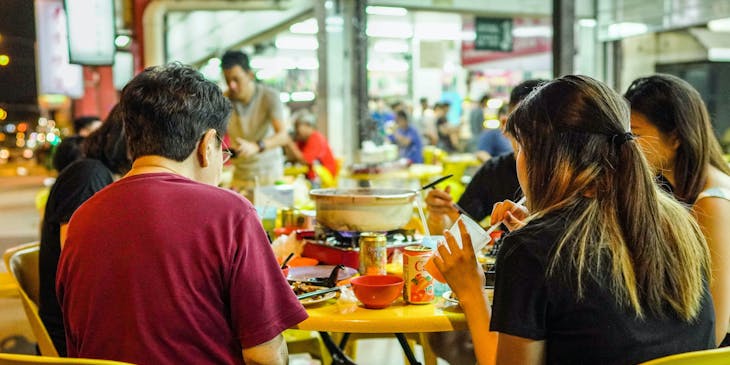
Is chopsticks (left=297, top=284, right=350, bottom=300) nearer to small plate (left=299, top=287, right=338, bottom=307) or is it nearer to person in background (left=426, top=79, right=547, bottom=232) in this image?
small plate (left=299, top=287, right=338, bottom=307)

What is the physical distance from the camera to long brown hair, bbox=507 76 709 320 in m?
1.37

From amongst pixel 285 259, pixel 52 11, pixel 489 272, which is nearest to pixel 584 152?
pixel 489 272

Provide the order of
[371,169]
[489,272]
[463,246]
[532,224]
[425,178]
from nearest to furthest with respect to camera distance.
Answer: [532,224]
[463,246]
[489,272]
[371,169]
[425,178]

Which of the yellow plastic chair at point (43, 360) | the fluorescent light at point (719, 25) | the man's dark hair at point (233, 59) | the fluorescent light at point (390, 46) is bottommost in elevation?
the yellow plastic chair at point (43, 360)

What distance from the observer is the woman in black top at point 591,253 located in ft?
4.43

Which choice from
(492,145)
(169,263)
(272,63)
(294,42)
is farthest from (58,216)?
(272,63)

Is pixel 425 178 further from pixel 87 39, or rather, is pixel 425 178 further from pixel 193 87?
pixel 193 87

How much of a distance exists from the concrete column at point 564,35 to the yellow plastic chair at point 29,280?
3559 mm

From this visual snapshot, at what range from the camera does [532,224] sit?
142 cm

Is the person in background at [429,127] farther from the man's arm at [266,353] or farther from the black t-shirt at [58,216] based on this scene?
the man's arm at [266,353]

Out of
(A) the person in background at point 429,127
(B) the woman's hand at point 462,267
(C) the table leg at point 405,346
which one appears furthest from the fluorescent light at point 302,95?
(B) the woman's hand at point 462,267

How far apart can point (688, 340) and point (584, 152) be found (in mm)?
470

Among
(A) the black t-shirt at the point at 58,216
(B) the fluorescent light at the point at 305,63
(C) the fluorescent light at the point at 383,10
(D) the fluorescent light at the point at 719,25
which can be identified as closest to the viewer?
(A) the black t-shirt at the point at 58,216

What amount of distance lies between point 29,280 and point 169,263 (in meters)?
1.68
